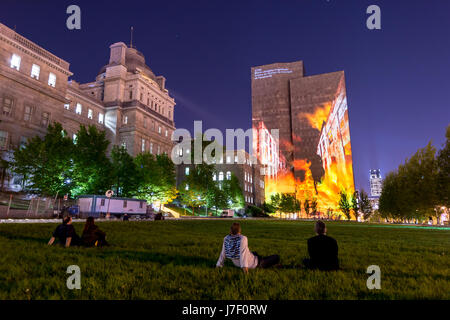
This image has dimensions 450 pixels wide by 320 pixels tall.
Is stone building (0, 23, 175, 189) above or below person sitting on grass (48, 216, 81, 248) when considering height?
above

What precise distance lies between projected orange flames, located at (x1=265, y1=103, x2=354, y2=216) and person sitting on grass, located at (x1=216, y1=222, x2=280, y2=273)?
383ft

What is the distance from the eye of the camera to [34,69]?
154ft

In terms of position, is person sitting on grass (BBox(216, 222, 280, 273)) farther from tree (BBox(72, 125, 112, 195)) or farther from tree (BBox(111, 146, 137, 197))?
tree (BBox(111, 146, 137, 197))

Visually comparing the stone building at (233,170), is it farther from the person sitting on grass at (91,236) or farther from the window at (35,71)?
the person sitting on grass at (91,236)

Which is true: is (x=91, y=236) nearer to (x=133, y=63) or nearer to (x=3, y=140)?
(x=3, y=140)

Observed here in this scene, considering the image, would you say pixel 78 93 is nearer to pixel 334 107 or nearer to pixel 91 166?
pixel 91 166

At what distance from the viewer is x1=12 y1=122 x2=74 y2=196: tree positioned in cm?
3381

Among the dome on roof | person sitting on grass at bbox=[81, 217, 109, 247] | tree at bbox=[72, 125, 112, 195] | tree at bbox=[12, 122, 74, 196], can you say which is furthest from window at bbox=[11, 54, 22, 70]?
person sitting on grass at bbox=[81, 217, 109, 247]

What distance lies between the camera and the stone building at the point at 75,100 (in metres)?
42.8

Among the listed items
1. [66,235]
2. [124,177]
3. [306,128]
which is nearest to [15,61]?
[124,177]

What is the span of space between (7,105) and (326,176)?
113 m

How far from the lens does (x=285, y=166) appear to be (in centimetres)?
13038

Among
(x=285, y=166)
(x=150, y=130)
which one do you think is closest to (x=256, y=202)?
(x=285, y=166)
